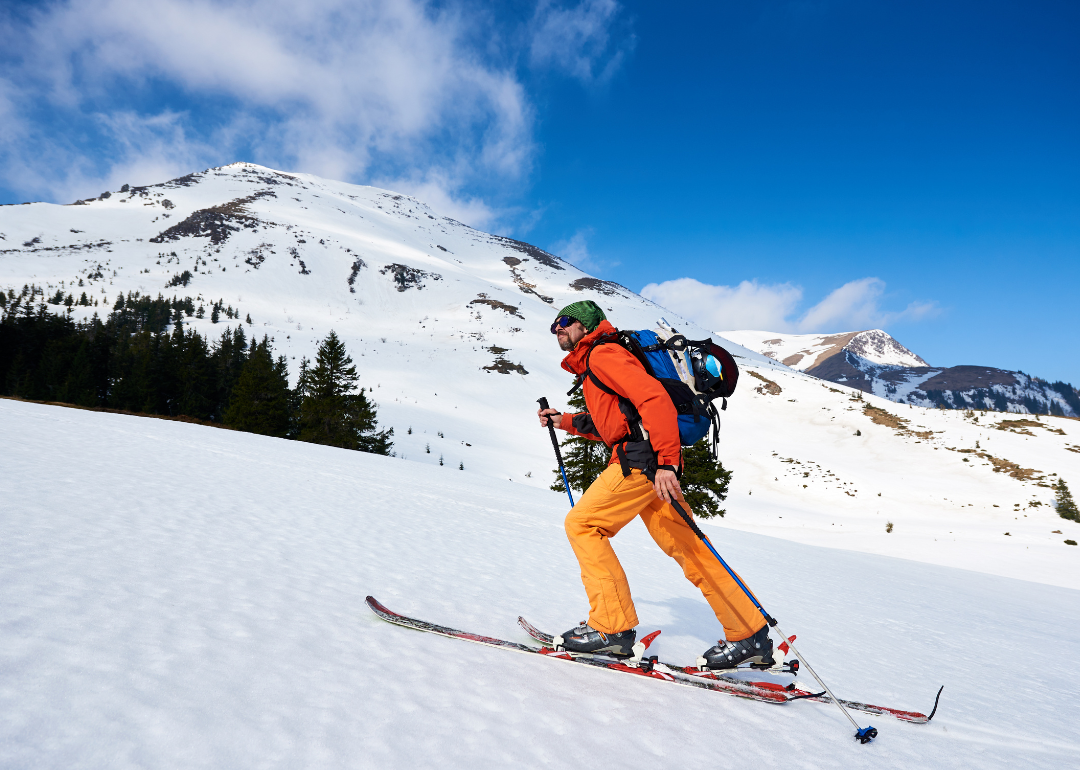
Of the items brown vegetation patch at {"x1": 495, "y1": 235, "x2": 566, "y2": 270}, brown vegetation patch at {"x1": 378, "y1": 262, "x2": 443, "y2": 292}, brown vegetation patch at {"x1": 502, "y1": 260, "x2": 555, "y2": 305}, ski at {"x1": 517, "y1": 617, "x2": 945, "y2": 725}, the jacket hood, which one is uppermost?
brown vegetation patch at {"x1": 495, "y1": 235, "x2": 566, "y2": 270}

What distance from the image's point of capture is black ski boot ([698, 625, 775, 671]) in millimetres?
3453

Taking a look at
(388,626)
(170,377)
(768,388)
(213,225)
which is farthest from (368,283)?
(388,626)

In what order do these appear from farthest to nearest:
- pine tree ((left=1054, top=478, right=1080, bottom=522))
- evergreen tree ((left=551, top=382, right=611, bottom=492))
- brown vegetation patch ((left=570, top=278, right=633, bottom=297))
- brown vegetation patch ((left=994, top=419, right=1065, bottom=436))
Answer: brown vegetation patch ((left=570, top=278, right=633, bottom=297)) < brown vegetation patch ((left=994, top=419, right=1065, bottom=436)) < pine tree ((left=1054, top=478, right=1080, bottom=522)) < evergreen tree ((left=551, top=382, right=611, bottom=492))

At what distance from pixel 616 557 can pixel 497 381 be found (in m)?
47.8

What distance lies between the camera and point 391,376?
156ft

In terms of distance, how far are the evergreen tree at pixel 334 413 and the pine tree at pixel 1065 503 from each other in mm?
33733

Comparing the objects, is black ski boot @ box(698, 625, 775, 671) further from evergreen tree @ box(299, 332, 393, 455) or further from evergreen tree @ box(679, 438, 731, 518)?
evergreen tree @ box(299, 332, 393, 455)

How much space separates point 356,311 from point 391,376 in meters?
38.8

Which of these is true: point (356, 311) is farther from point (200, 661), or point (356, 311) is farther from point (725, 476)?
point (200, 661)

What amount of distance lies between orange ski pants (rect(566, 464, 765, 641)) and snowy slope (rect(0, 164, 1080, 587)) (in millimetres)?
12997

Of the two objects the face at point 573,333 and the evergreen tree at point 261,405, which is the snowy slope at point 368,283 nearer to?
the evergreen tree at point 261,405

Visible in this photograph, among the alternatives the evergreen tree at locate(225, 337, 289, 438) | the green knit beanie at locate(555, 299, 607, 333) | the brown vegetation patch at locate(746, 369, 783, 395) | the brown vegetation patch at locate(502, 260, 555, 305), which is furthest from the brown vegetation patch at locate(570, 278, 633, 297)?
the green knit beanie at locate(555, 299, 607, 333)

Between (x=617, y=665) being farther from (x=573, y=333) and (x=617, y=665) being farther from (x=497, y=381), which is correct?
(x=497, y=381)

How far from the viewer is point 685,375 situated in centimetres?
340
